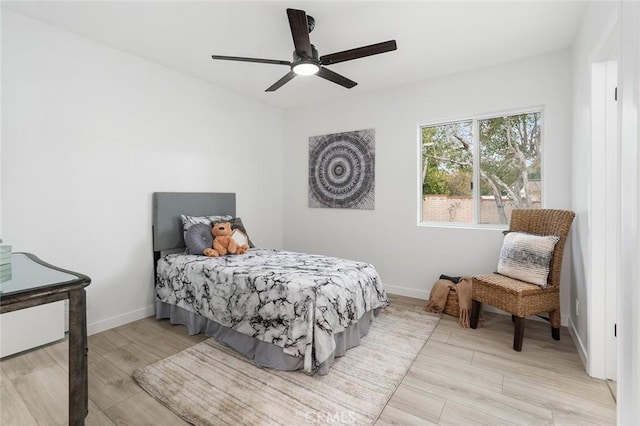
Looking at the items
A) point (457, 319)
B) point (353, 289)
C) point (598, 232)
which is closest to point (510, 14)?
point (598, 232)

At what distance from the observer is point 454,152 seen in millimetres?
3475

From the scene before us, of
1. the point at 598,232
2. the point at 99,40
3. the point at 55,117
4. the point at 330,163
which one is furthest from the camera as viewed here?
the point at 330,163

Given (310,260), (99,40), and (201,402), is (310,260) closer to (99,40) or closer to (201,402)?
(201,402)

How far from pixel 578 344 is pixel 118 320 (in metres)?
4.00

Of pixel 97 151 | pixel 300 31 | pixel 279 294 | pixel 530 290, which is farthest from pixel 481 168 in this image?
pixel 97 151

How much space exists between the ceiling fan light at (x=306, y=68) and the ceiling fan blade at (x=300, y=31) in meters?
0.07

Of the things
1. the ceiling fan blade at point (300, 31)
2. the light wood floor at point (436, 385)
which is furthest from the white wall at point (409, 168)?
the ceiling fan blade at point (300, 31)

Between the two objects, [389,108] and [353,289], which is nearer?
[353,289]

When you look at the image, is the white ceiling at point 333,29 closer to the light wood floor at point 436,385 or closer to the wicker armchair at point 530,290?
the wicker armchair at point 530,290

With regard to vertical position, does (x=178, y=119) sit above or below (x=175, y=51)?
below

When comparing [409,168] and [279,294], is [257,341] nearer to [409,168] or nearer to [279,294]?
[279,294]

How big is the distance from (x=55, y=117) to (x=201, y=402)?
2.50 metres

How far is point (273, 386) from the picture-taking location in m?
1.90

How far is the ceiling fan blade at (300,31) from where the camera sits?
1808 mm
